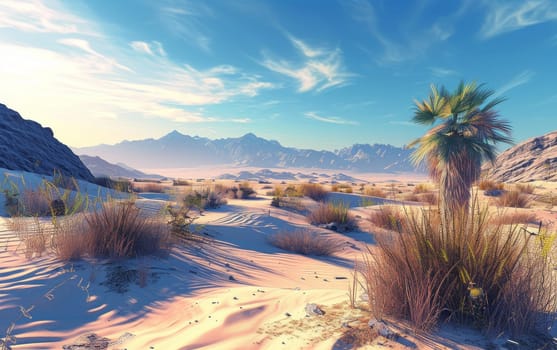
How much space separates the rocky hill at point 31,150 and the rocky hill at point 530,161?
36.5 meters

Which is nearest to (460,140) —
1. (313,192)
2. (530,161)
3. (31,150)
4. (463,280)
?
(463,280)

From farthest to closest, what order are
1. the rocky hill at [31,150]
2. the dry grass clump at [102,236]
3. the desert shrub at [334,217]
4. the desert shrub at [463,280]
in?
the rocky hill at [31,150] → the desert shrub at [334,217] → the dry grass clump at [102,236] → the desert shrub at [463,280]

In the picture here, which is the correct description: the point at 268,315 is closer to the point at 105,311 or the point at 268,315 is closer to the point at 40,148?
the point at 105,311

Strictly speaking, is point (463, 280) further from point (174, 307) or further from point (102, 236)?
point (102, 236)

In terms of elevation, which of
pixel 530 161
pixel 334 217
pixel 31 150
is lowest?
pixel 334 217

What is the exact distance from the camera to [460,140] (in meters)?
8.87

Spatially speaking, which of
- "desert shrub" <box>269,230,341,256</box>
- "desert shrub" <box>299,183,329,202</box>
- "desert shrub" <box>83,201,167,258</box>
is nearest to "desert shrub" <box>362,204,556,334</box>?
"desert shrub" <box>83,201,167,258</box>

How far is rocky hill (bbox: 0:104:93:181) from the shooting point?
13797 millimetres

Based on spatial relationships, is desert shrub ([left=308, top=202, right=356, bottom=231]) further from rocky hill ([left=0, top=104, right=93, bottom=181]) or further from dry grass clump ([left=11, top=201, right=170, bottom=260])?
rocky hill ([left=0, top=104, right=93, bottom=181])

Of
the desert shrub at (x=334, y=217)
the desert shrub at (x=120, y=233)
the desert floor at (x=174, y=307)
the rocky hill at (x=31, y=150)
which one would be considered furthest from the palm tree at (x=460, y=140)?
the rocky hill at (x=31, y=150)

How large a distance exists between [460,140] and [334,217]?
4.40 meters

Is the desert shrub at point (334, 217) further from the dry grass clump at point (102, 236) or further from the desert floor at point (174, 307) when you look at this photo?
the dry grass clump at point (102, 236)

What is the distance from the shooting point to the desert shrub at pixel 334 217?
10.2m

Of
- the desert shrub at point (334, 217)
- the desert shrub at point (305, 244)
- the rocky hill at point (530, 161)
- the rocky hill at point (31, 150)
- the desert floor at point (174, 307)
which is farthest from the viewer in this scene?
the rocky hill at point (530, 161)
